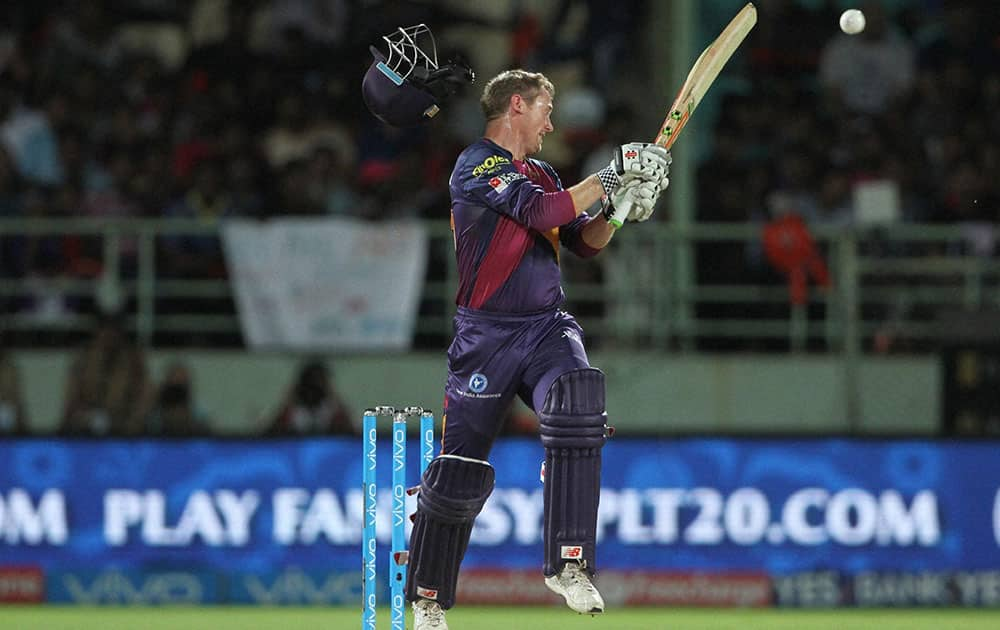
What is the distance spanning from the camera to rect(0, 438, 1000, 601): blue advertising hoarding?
12086 millimetres

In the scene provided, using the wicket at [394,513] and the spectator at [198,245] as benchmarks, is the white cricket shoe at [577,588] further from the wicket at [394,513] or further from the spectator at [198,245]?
the spectator at [198,245]

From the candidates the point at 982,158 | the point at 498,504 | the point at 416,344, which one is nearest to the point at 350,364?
the point at 416,344

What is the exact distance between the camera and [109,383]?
43.7 ft

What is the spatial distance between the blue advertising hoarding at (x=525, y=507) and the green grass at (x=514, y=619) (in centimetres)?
33

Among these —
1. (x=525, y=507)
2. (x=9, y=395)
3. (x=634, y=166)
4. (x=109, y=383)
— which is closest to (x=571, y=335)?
(x=634, y=166)

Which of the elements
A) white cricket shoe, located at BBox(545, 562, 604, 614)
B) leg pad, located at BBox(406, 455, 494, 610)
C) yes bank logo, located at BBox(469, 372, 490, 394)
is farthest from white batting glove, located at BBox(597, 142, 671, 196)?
white cricket shoe, located at BBox(545, 562, 604, 614)

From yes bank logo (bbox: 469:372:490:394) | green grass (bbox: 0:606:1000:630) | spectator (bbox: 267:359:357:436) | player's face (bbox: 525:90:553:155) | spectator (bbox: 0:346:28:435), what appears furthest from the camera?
spectator (bbox: 0:346:28:435)

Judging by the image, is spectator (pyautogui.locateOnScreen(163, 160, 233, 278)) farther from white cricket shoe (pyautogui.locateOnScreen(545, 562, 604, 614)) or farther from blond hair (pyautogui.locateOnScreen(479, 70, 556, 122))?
white cricket shoe (pyautogui.locateOnScreen(545, 562, 604, 614))

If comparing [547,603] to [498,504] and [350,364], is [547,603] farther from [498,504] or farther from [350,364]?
[350,364]

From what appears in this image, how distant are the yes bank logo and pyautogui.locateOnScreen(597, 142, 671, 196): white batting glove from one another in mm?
923

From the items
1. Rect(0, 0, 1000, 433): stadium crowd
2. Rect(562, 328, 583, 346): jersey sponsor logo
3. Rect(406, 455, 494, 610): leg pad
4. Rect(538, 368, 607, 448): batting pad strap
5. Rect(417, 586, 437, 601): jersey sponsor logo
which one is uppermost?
Rect(0, 0, 1000, 433): stadium crowd

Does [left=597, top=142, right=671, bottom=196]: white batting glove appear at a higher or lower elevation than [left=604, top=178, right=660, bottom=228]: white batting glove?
higher

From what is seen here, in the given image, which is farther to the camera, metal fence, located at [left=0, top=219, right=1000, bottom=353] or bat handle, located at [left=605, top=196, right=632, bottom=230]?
metal fence, located at [left=0, top=219, right=1000, bottom=353]

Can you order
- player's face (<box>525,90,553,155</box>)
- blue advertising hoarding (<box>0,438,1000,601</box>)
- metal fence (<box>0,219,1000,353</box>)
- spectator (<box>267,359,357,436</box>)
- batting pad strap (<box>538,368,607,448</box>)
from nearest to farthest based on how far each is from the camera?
batting pad strap (<box>538,368,607,448</box>), player's face (<box>525,90,553,155</box>), blue advertising hoarding (<box>0,438,1000,601</box>), spectator (<box>267,359,357,436</box>), metal fence (<box>0,219,1000,353</box>)
